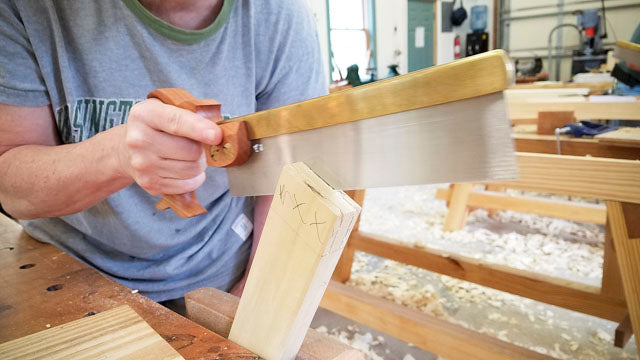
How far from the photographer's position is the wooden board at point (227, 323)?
474 mm

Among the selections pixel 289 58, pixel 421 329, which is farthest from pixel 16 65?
pixel 421 329

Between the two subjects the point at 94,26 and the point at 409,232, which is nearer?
the point at 94,26

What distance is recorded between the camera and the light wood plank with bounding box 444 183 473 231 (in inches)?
97.7

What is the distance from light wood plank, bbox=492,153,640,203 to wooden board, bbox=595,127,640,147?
33cm

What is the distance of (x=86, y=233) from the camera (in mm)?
888

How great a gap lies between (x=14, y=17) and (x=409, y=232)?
7.80 feet

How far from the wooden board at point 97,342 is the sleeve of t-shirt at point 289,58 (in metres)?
0.65

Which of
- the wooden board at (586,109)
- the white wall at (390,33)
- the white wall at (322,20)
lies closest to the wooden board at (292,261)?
the wooden board at (586,109)

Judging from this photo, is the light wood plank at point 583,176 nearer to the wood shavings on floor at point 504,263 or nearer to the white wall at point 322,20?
the wood shavings on floor at point 504,263

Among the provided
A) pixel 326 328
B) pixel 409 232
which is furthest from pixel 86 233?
pixel 409 232

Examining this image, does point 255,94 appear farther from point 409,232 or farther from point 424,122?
point 409,232

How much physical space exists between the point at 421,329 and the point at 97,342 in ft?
3.44

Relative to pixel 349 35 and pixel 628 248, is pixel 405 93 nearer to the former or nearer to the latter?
pixel 628 248

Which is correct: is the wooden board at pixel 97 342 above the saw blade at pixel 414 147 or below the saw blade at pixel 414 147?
below
